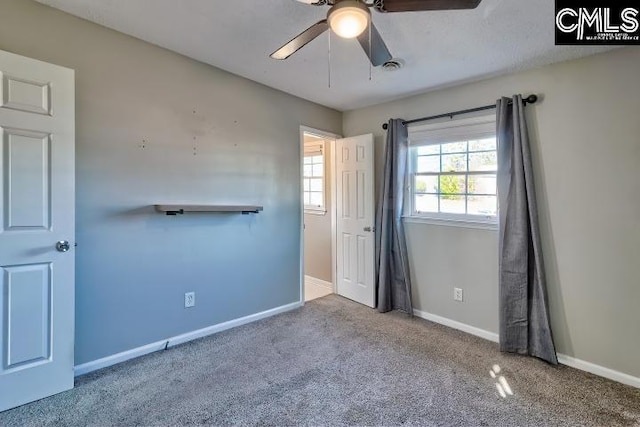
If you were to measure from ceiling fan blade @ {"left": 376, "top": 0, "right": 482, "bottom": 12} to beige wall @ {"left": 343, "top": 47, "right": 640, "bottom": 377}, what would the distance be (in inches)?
69.1

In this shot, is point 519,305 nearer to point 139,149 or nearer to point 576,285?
point 576,285

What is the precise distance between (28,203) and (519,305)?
3.58 metres

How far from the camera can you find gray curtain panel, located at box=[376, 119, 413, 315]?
3.50m

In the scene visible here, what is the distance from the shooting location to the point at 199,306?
2.84m

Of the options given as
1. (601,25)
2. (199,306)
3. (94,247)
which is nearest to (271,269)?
(199,306)

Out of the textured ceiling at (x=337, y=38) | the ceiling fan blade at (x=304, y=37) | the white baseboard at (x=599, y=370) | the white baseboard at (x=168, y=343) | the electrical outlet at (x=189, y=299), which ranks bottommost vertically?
the white baseboard at (x=599, y=370)

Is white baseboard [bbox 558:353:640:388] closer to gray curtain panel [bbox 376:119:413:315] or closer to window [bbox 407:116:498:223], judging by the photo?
window [bbox 407:116:498:223]

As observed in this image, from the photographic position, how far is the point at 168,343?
2.64 m

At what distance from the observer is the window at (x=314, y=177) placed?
459cm

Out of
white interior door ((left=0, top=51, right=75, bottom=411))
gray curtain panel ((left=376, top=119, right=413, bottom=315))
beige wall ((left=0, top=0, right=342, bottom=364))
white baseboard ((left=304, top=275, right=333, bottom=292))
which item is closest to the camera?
white interior door ((left=0, top=51, right=75, bottom=411))

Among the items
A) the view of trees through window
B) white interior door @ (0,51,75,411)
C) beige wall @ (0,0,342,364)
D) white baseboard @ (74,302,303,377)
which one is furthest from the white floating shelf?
the view of trees through window

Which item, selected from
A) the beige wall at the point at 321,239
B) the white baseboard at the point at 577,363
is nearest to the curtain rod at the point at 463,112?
the beige wall at the point at 321,239

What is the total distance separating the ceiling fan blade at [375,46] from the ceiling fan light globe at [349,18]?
0.38ft

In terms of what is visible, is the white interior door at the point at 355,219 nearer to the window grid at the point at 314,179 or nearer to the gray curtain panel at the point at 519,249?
the window grid at the point at 314,179
